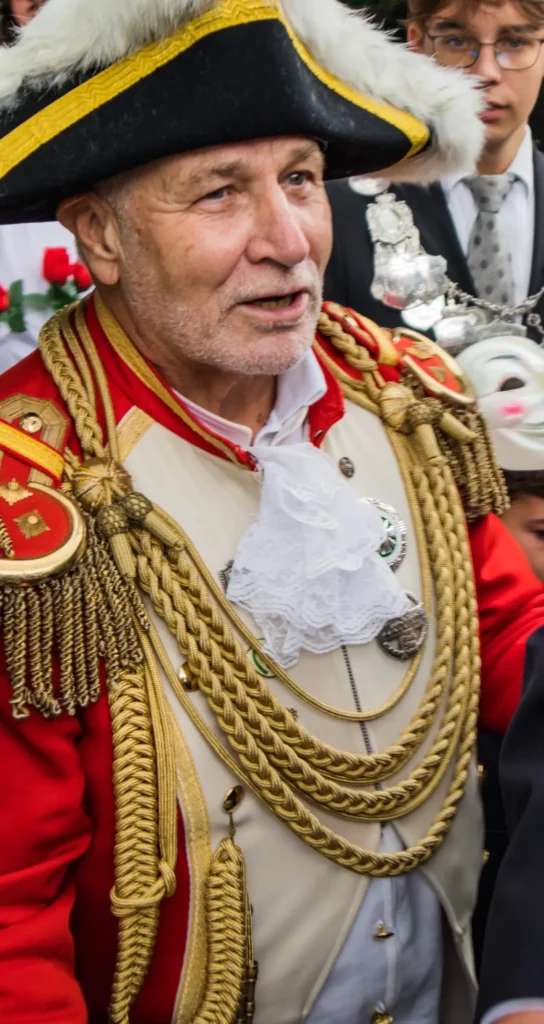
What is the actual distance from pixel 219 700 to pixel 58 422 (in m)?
0.44

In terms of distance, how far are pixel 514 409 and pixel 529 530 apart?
0.98ft

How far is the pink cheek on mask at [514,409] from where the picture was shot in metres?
2.41

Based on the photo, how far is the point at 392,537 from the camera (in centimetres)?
203

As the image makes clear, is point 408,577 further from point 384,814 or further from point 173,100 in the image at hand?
point 173,100

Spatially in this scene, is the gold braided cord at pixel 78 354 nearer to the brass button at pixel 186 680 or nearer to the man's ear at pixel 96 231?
the man's ear at pixel 96 231

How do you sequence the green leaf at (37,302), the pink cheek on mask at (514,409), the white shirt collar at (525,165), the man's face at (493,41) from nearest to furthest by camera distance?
the pink cheek on mask at (514,409) < the man's face at (493,41) < the green leaf at (37,302) < the white shirt collar at (525,165)

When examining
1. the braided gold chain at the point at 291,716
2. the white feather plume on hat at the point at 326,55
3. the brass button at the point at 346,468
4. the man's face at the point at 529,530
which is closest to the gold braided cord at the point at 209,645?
the braided gold chain at the point at 291,716

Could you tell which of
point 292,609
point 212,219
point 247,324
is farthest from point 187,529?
point 212,219

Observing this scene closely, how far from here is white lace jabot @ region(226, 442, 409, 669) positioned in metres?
1.86

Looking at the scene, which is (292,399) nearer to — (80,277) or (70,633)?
(70,633)

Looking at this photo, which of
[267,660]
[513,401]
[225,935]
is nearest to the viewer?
[225,935]

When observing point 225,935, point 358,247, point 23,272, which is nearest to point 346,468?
point 225,935

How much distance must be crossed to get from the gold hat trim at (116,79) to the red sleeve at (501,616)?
892mm

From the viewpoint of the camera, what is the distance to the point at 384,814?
193 centimetres
